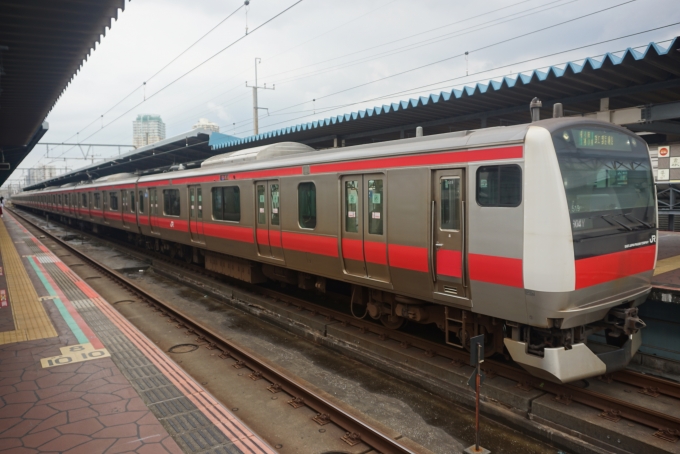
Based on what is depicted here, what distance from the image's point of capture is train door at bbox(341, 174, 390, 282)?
6852 millimetres

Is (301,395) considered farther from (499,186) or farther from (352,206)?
(499,186)

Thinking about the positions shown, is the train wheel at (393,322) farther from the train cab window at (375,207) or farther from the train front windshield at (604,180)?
the train front windshield at (604,180)

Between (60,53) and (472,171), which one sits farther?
(60,53)

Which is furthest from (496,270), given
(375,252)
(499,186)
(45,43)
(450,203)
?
(45,43)

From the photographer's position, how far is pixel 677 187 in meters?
16.7

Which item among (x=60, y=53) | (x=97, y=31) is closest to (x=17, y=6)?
(x=97, y=31)

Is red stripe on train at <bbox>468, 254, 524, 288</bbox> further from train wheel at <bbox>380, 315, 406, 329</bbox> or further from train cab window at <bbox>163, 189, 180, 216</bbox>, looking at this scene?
train cab window at <bbox>163, 189, 180, 216</bbox>

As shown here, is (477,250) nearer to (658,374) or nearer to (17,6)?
(658,374)

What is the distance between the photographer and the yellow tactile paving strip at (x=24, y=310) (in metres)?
7.78

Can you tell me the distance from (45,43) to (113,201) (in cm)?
1253

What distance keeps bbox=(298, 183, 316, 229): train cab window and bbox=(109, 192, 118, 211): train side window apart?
13.9 m

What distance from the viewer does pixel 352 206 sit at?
7.38 m

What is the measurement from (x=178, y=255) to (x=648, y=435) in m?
14.2

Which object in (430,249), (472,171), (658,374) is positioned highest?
(472,171)
